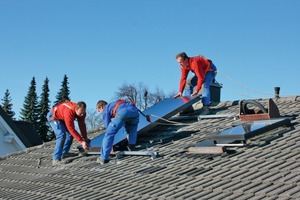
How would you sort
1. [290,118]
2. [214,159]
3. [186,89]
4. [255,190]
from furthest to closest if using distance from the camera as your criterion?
[186,89]
[290,118]
[214,159]
[255,190]

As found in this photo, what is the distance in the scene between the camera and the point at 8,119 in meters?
23.0

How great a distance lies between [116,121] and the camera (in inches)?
320

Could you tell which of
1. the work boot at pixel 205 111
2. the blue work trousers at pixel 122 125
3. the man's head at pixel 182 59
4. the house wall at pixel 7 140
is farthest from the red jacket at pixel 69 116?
the house wall at pixel 7 140

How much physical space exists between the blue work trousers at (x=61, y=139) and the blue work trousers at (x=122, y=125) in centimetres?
138

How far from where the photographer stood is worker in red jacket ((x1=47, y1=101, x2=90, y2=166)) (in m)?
9.00

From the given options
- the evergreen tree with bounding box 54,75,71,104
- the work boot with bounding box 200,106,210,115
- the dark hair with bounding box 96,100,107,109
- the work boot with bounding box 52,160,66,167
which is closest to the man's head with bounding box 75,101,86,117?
the dark hair with bounding box 96,100,107,109

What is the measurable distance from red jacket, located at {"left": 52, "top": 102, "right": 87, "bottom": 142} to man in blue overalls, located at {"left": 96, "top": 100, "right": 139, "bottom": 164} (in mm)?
636

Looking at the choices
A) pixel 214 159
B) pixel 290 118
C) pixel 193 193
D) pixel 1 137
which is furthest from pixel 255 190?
pixel 1 137

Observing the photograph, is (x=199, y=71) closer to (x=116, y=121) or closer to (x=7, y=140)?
(x=116, y=121)

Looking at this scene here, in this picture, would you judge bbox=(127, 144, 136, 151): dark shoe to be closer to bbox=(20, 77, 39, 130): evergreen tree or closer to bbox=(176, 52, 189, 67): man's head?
bbox=(176, 52, 189, 67): man's head

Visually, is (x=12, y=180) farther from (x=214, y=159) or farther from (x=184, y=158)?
(x=214, y=159)

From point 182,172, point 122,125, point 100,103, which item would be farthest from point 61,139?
point 182,172

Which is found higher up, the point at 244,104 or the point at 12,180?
the point at 244,104

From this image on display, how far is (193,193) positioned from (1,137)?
1808 centimetres
